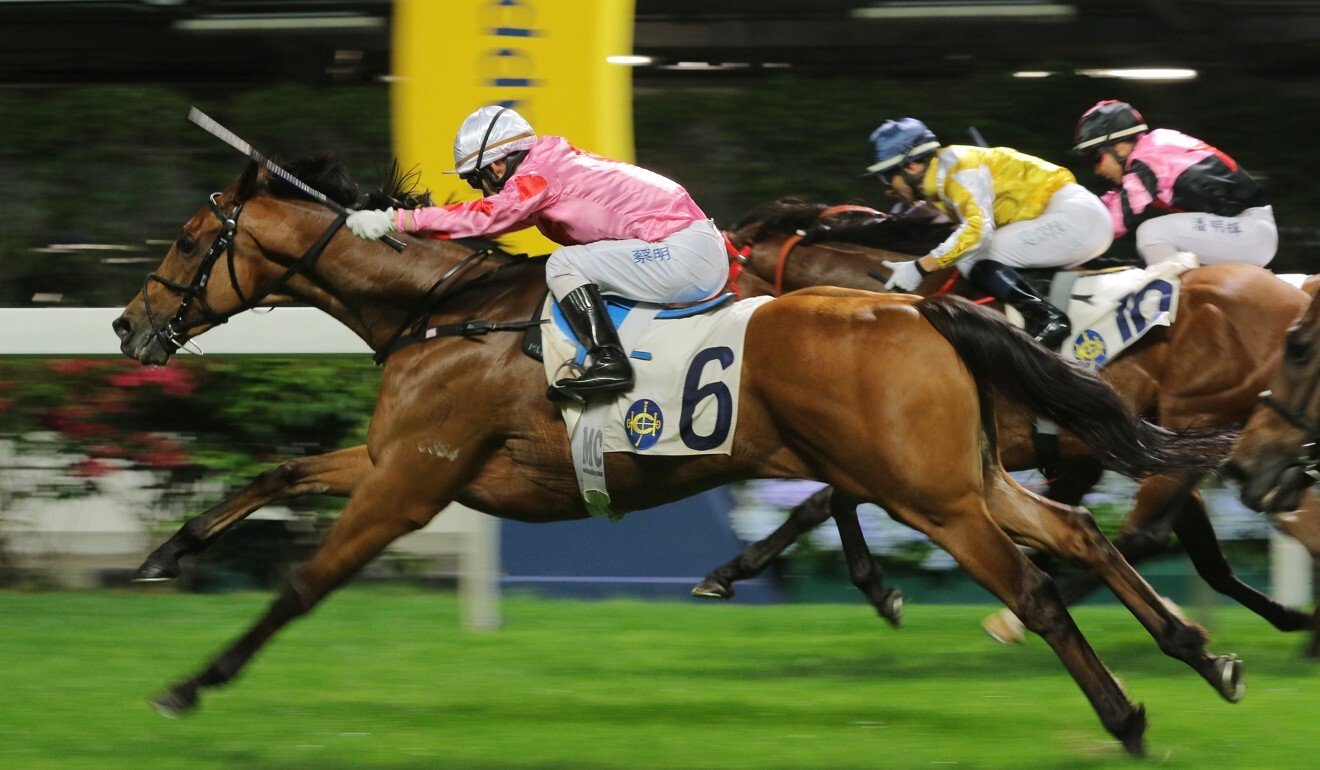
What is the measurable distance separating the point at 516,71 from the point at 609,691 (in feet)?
8.32

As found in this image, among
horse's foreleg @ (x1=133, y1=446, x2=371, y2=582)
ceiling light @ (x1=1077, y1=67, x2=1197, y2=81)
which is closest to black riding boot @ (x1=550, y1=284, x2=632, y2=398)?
horse's foreleg @ (x1=133, y1=446, x2=371, y2=582)

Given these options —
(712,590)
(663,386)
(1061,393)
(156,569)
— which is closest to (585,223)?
(663,386)

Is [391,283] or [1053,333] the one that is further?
[1053,333]

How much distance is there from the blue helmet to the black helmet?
2.29 ft

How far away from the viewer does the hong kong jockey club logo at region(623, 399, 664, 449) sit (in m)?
4.77

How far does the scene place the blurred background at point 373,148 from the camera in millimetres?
7367

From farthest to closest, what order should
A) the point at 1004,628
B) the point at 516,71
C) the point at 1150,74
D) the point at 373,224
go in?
the point at 1150,74 < the point at 516,71 < the point at 1004,628 < the point at 373,224

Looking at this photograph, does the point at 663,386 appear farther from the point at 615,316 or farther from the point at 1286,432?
the point at 1286,432

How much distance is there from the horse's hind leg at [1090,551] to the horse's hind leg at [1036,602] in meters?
0.32

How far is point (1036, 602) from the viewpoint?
4453mm

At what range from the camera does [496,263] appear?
528 cm

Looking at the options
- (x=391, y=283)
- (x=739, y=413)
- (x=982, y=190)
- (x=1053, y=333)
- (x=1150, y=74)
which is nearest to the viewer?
(x=739, y=413)

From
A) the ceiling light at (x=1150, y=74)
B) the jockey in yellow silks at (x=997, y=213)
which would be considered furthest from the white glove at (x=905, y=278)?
the ceiling light at (x=1150, y=74)

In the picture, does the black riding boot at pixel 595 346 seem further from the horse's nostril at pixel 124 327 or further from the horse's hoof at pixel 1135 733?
the horse's hoof at pixel 1135 733
